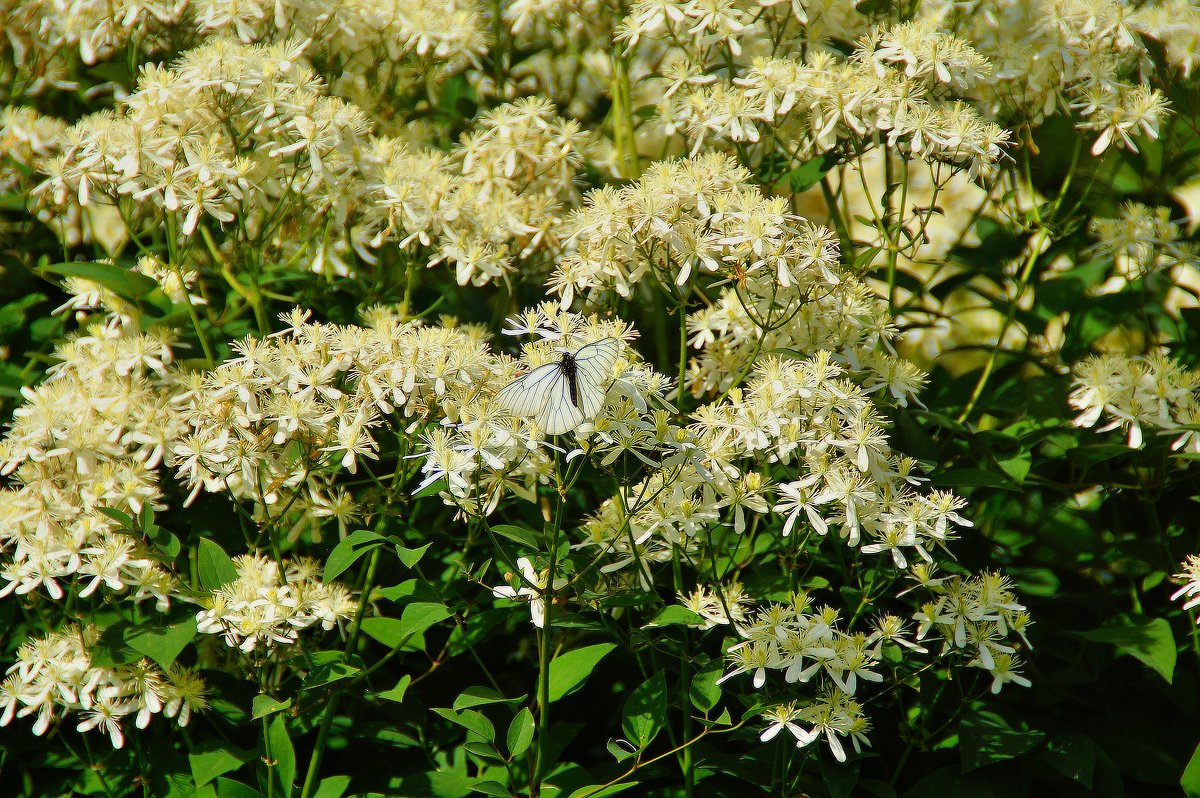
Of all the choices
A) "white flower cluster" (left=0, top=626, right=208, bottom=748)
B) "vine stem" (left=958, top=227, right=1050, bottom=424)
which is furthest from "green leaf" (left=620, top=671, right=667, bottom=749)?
"vine stem" (left=958, top=227, right=1050, bottom=424)

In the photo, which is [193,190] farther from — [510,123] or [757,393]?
[757,393]

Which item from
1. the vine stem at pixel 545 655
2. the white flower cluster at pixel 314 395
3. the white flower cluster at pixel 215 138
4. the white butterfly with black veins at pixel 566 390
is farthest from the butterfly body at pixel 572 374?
the white flower cluster at pixel 215 138

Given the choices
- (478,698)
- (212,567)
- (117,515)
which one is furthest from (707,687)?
(117,515)

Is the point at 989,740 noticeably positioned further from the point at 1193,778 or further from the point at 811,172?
the point at 811,172

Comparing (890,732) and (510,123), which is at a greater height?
(510,123)

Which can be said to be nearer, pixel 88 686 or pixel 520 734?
pixel 520 734

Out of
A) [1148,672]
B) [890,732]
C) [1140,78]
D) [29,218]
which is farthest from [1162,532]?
[29,218]
